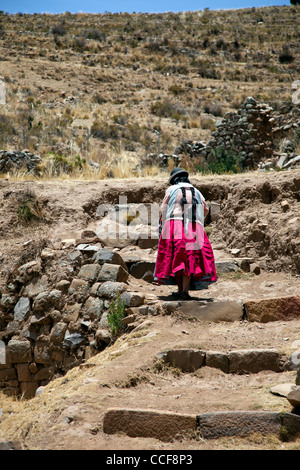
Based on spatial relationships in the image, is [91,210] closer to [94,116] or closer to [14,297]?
[14,297]

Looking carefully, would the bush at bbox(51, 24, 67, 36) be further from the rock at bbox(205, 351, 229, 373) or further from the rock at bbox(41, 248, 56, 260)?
the rock at bbox(205, 351, 229, 373)

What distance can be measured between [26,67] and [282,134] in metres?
20.2

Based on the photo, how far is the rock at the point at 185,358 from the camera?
4.73m

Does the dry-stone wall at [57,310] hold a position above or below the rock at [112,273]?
below

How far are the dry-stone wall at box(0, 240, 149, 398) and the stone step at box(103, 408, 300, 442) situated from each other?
7.97 ft

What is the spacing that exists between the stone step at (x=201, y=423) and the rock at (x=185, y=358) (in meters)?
1.20

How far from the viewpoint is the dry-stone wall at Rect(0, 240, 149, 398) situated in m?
6.35

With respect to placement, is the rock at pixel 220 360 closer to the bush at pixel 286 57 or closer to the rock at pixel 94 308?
the rock at pixel 94 308

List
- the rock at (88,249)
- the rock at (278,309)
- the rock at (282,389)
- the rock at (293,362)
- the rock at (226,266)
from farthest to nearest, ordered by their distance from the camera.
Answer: the rock at (226,266) → the rock at (88,249) → the rock at (278,309) → the rock at (293,362) → the rock at (282,389)

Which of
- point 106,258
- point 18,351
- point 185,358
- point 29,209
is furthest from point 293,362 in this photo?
point 29,209

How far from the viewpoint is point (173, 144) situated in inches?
893

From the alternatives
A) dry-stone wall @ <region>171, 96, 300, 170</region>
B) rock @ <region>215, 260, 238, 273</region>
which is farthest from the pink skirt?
dry-stone wall @ <region>171, 96, 300, 170</region>

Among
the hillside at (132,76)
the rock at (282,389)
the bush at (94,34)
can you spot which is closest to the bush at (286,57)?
the hillside at (132,76)

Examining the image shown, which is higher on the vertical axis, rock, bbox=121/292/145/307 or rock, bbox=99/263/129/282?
rock, bbox=99/263/129/282
